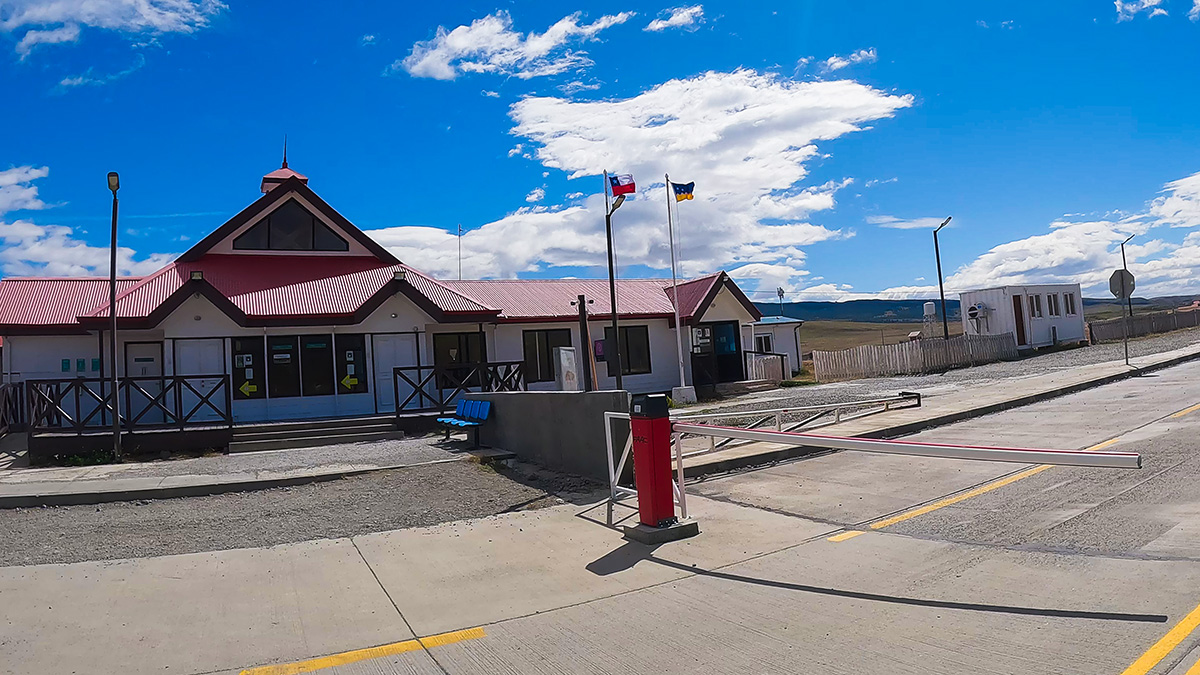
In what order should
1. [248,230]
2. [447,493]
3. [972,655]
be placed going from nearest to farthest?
[972,655] → [447,493] → [248,230]

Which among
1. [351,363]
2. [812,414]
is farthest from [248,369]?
[812,414]

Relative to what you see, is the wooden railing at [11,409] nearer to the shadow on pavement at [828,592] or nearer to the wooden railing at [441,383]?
the wooden railing at [441,383]

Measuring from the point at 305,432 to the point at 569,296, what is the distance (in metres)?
13.7

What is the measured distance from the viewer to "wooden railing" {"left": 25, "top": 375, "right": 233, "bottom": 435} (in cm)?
1590

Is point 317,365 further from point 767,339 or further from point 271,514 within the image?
point 767,339

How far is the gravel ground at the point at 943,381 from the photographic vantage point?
22.5 meters

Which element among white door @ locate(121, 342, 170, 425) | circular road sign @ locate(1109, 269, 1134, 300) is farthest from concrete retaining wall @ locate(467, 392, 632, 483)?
circular road sign @ locate(1109, 269, 1134, 300)

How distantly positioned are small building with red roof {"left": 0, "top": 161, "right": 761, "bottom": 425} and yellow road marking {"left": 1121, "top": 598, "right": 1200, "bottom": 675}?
13105mm

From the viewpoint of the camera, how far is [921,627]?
4992 mm

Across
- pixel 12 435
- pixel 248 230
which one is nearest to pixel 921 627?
pixel 12 435

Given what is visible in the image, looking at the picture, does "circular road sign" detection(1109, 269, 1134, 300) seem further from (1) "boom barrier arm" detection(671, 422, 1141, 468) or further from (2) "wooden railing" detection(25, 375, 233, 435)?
(2) "wooden railing" detection(25, 375, 233, 435)

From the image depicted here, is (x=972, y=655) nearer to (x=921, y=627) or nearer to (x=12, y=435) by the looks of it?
(x=921, y=627)

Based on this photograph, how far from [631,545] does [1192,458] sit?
7341mm

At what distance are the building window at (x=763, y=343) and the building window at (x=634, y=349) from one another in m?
11.5
